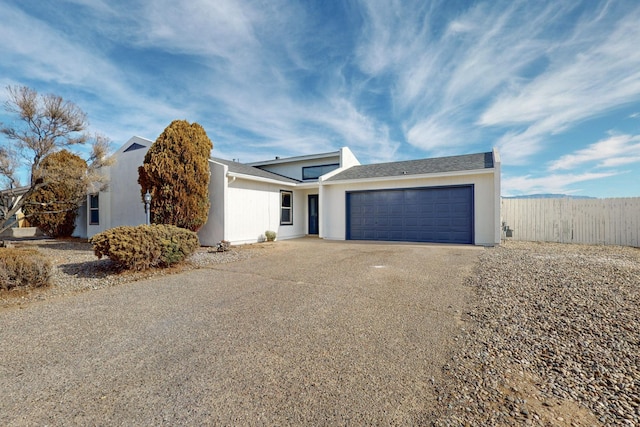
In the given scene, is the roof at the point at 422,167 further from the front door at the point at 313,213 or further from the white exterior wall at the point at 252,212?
the white exterior wall at the point at 252,212

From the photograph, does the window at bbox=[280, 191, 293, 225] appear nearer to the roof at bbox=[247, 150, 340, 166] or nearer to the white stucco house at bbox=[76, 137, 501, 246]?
the white stucco house at bbox=[76, 137, 501, 246]

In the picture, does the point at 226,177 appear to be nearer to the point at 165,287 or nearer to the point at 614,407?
the point at 165,287

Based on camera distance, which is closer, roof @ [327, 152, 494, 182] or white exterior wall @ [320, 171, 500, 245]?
white exterior wall @ [320, 171, 500, 245]

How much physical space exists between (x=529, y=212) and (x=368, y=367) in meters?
13.4

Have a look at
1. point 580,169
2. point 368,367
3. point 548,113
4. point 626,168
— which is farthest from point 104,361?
point 580,169

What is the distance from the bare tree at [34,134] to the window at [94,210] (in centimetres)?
350

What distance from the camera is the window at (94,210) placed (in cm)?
1380

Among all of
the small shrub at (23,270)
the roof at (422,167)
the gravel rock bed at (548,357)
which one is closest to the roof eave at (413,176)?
the roof at (422,167)

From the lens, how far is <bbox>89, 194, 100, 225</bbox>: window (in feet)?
45.3

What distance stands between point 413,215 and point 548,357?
9.74 meters

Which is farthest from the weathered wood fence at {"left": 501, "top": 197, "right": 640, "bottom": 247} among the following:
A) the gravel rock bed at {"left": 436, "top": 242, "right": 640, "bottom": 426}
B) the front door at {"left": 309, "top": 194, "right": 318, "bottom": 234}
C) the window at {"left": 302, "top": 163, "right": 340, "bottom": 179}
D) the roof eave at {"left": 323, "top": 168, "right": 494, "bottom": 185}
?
the front door at {"left": 309, "top": 194, "right": 318, "bottom": 234}

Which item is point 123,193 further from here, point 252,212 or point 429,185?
point 429,185

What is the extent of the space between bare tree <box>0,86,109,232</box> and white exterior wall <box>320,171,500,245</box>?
999 centimetres

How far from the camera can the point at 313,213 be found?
15.4 meters
